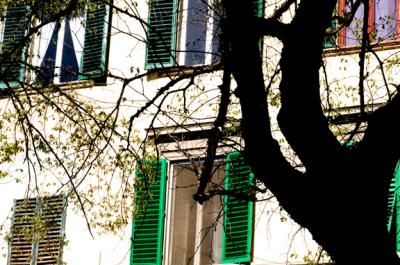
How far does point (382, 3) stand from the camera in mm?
16703

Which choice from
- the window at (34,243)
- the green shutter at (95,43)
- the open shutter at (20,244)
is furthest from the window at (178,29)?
the open shutter at (20,244)

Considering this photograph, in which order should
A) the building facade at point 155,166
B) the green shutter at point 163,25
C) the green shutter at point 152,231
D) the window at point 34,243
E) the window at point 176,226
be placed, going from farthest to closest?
the green shutter at point 163,25
the window at point 34,243
the green shutter at point 152,231
the window at point 176,226
the building facade at point 155,166

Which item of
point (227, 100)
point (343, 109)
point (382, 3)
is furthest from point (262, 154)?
point (382, 3)

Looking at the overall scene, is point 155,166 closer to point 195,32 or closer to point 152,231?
point 152,231

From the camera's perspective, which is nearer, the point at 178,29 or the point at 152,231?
the point at 152,231

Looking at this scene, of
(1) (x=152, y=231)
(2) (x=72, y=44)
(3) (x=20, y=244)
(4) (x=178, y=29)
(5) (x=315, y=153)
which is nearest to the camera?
(5) (x=315, y=153)

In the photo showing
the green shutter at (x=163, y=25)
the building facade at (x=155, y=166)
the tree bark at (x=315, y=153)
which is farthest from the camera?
the green shutter at (x=163, y=25)

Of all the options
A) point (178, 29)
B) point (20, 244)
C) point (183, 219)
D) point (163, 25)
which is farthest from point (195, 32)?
point (20, 244)

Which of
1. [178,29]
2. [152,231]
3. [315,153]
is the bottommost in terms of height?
[152,231]

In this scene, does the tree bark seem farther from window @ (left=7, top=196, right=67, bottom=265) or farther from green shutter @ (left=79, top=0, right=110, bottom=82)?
green shutter @ (left=79, top=0, right=110, bottom=82)

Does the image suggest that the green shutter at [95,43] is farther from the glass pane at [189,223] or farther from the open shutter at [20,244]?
the glass pane at [189,223]

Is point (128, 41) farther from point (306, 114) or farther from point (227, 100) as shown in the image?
point (306, 114)

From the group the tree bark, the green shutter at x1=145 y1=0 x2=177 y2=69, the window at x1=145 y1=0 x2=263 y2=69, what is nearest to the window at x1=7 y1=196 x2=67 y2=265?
the green shutter at x1=145 y1=0 x2=177 y2=69

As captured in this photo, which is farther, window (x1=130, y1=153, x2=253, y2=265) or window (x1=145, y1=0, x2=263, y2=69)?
window (x1=145, y1=0, x2=263, y2=69)
